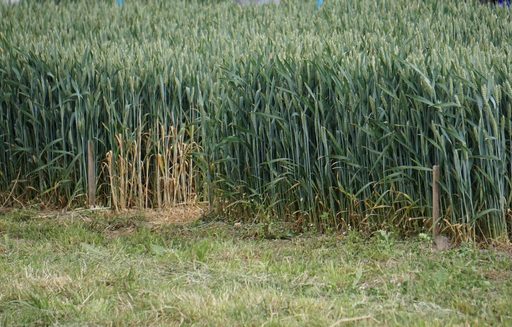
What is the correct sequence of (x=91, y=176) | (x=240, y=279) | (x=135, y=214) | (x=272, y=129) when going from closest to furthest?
(x=240, y=279) < (x=272, y=129) < (x=135, y=214) < (x=91, y=176)

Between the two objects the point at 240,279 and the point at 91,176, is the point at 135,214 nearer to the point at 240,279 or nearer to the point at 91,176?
the point at 91,176

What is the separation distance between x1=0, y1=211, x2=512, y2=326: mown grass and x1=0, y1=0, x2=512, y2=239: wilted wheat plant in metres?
0.26

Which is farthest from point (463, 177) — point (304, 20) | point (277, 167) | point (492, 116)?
point (304, 20)

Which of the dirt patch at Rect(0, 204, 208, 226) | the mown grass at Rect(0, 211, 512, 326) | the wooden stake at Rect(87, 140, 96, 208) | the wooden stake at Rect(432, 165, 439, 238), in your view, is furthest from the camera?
the wooden stake at Rect(87, 140, 96, 208)

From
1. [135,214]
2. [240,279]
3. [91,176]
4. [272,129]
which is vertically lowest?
[135,214]

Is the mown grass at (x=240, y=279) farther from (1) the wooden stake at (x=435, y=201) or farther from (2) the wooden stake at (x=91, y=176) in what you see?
(2) the wooden stake at (x=91, y=176)

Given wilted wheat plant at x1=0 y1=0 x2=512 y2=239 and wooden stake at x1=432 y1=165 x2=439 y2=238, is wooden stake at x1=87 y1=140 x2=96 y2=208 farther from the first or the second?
wooden stake at x1=432 y1=165 x2=439 y2=238

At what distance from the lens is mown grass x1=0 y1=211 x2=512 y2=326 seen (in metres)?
3.89

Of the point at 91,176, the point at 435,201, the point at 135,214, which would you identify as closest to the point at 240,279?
the point at 435,201

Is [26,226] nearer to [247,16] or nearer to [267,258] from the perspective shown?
[267,258]

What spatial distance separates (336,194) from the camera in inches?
214

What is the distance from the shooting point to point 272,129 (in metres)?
5.51

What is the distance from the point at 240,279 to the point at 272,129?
1365 millimetres

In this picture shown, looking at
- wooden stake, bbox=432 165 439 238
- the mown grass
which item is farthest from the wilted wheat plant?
the mown grass
